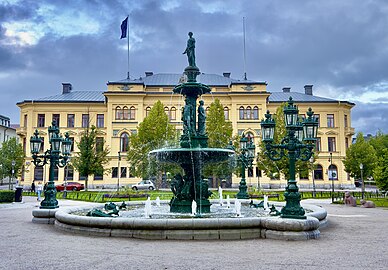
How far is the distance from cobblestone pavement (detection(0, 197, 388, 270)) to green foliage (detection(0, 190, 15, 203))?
1855cm

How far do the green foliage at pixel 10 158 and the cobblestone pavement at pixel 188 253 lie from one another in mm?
42446

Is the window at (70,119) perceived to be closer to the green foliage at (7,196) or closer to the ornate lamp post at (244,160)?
the green foliage at (7,196)

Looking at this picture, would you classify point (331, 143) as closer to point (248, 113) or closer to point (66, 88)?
point (248, 113)

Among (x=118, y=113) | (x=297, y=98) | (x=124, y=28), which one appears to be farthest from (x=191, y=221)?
(x=297, y=98)

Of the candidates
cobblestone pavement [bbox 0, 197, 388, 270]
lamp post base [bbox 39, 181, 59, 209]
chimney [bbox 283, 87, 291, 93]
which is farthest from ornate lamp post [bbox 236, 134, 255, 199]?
chimney [bbox 283, 87, 291, 93]

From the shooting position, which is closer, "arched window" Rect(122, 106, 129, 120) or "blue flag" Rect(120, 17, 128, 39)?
"blue flag" Rect(120, 17, 128, 39)

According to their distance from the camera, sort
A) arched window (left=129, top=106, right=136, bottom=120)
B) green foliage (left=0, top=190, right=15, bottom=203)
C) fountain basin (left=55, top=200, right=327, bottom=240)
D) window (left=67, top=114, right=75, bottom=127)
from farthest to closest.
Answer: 1. window (left=67, top=114, right=75, bottom=127)
2. arched window (left=129, top=106, right=136, bottom=120)
3. green foliage (left=0, top=190, right=15, bottom=203)
4. fountain basin (left=55, top=200, right=327, bottom=240)

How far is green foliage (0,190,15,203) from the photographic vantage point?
27.3 metres

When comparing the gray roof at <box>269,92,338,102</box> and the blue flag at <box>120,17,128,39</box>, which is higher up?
the blue flag at <box>120,17,128,39</box>

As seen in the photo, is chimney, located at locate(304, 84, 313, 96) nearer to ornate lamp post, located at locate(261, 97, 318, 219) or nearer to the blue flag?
the blue flag

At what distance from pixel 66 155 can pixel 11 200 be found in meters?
13.4

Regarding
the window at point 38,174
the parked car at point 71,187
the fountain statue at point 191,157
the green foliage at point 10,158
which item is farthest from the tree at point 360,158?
the green foliage at point 10,158

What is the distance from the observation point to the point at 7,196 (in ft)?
90.6

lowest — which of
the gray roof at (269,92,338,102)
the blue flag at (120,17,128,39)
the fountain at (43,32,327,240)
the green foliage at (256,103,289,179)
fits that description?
the fountain at (43,32,327,240)
